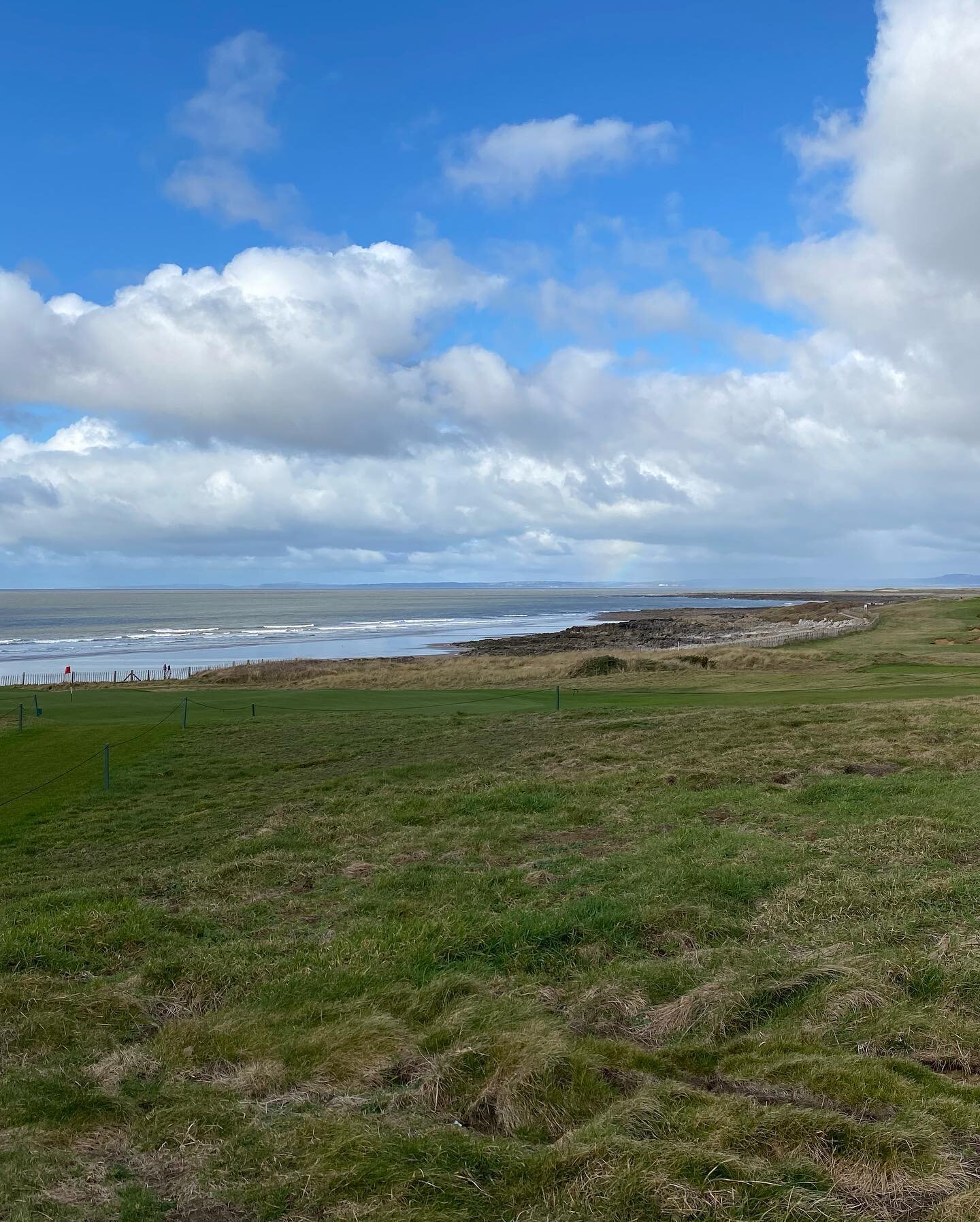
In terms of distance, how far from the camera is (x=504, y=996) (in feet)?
24.3

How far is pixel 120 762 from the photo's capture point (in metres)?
21.6

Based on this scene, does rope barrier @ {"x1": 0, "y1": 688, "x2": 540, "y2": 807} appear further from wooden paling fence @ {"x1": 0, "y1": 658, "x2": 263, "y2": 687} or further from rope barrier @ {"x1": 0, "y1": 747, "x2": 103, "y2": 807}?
wooden paling fence @ {"x1": 0, "y1": 658, "x2": 263, "y2": 687}

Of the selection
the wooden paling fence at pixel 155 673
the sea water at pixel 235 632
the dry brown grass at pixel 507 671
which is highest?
the sea water at pixel 235 632

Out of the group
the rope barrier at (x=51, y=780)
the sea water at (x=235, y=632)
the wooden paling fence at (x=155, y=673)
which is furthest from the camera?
the sea water at (x=235, y=632)

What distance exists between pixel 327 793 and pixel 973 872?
39.4 ft

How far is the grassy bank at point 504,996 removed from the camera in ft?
15.2

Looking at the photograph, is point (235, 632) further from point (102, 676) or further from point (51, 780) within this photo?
point (51, 780)

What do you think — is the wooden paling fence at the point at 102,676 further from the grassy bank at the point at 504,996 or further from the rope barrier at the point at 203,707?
the grassy bank at the point at 504,996

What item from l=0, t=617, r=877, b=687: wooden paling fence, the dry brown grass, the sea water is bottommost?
the dry brown grass

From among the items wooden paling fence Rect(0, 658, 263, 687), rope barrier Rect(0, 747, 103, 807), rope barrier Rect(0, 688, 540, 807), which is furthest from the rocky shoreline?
rope barrier Rect(0, 747, 103, 807)

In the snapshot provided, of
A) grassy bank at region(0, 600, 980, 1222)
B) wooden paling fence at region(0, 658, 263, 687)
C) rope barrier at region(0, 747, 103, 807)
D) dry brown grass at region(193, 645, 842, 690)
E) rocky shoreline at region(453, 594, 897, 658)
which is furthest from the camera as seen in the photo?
rocky shoreline at region(453, 594, 897, 658)

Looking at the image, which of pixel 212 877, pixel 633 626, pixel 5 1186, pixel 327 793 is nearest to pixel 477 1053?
pixel 5 1186

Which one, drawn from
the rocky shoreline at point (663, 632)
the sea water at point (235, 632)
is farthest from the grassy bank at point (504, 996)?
the sea water at point (235, 632)

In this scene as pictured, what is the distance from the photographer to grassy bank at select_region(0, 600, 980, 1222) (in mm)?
4633
